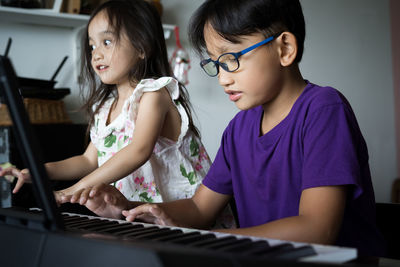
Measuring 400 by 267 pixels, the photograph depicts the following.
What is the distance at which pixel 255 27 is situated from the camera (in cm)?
87

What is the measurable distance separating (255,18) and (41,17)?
1791 mm

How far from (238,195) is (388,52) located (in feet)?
10.9

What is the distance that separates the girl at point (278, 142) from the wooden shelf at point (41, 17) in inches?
60.9

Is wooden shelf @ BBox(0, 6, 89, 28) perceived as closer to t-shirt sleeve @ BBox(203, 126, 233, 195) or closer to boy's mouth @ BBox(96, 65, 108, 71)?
boy's mouth @ BBox(96, 65, 108, 71)

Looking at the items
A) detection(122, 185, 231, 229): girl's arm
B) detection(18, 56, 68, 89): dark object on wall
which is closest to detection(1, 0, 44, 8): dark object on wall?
detection(18, 56, 68, 89): dark object on wall

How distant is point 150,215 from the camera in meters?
0.84

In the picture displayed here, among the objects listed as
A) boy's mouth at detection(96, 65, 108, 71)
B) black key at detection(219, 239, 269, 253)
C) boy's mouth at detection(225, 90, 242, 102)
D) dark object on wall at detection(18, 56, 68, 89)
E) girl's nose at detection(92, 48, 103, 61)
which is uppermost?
girl's nose at detection(92, 48, 103, 61)

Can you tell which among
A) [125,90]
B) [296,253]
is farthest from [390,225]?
[125,90]

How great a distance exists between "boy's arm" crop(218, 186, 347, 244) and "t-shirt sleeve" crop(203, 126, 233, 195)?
0.31 meters

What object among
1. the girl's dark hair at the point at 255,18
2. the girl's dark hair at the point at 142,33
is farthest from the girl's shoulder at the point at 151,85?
the girl's dark hair at the point at 255,18

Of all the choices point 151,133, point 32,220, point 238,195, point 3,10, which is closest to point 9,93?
point 32,220

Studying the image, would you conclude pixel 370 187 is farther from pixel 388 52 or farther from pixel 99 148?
pixel 388 52

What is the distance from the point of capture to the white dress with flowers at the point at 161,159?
1384 mm

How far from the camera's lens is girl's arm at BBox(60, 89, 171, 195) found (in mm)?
1180
